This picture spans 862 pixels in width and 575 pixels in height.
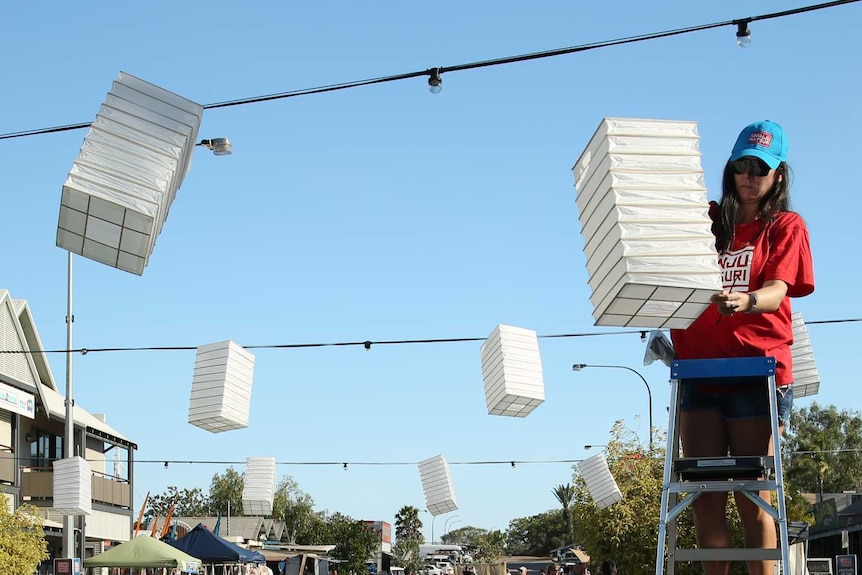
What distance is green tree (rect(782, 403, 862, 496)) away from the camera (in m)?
77.6

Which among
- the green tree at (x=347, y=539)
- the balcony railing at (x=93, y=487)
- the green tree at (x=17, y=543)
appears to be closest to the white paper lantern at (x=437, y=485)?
the green tree at (x=17, y=543)

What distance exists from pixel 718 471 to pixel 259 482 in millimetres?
19543

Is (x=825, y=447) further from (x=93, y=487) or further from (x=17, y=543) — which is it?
(x=17, y=543)

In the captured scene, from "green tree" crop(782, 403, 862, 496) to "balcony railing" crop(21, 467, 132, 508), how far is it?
47.4 metres

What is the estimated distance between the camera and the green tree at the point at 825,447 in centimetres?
7756

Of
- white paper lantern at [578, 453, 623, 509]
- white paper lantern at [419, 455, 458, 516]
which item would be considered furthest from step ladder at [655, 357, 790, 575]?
white paper lantern at [578, 453, 623, 509]

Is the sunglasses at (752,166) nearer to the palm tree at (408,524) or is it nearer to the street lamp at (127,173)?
the street lamp at (127,173)

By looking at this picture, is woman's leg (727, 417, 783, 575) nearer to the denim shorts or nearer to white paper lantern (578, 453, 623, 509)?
the denim shorts

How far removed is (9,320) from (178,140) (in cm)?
3275

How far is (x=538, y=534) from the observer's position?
158 m

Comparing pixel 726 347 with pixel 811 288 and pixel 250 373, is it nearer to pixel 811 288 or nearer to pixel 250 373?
pixel 811 288

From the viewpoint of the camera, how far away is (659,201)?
4371 mm

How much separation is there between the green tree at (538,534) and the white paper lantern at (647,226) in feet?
477

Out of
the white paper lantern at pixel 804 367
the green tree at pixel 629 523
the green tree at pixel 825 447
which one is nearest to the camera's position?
the white paper lantern at pixel 804 367
